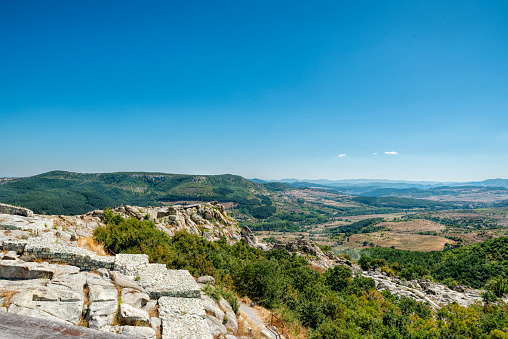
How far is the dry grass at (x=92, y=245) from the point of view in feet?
71.3

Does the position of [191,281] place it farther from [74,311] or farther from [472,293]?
[472,293]

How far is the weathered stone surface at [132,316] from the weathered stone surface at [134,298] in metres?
1.04

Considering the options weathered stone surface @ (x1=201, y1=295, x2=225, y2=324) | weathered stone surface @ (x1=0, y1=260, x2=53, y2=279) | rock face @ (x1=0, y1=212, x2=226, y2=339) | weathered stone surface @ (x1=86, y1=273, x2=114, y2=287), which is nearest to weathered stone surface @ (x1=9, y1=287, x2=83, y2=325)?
rock face @ (x1=0, y1=212, x2=226, y2=339)

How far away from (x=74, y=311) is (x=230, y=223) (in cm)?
4880

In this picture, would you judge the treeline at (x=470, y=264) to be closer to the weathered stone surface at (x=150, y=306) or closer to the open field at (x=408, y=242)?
the open field at (x=408, y=242)

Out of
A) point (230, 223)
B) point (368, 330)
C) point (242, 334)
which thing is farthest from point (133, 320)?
point (230, 223)

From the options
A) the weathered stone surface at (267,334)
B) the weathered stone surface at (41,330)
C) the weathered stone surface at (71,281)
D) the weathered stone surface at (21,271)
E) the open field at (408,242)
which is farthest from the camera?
the open field at (408,242)

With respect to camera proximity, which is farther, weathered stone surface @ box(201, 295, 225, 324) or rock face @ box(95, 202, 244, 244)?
rock face @ box(95, 202, 244, 244)

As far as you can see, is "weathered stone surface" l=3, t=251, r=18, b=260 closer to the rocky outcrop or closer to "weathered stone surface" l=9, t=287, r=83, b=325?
"weathered stone surface" l=9, t=287, r=83, b=325

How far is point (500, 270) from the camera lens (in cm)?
7100

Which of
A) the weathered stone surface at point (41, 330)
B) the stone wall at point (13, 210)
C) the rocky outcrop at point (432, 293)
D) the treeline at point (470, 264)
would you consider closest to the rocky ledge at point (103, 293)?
the weathered stone surface at point (41, 330)

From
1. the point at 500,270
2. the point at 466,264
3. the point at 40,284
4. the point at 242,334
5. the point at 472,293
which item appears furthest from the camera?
the point at 466,264

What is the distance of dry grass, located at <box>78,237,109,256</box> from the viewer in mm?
21723

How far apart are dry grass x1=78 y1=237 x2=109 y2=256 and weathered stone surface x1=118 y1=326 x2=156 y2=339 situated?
14.2 meters
